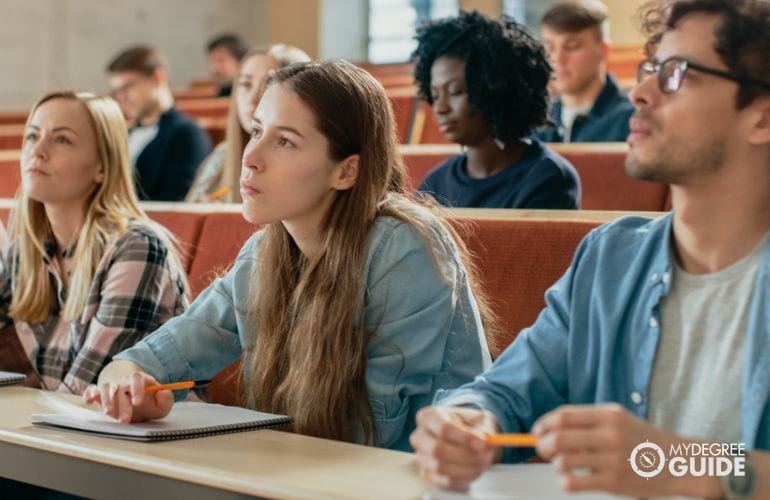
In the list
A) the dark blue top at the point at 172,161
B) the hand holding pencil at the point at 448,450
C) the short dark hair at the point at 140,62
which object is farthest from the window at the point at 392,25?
the hand holding pencil at the point at 448,450

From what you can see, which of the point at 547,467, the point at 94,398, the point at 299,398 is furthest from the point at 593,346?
the point at 94,398

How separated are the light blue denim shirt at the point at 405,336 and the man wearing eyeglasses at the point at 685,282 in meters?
0.29

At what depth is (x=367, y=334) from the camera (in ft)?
5.72

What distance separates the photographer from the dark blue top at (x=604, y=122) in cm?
388

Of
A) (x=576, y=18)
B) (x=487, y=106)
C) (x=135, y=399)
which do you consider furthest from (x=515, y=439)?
(x=576, y=18)

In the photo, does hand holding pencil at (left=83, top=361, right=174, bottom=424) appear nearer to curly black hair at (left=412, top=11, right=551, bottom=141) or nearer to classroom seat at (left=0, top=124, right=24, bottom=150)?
curly black hair at (left=412, top=11, right=551, bottom=141)

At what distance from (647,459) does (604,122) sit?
295 cm

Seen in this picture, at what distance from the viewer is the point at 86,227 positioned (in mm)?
2283

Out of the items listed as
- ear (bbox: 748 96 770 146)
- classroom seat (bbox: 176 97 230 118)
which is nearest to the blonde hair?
ear (bbox: 748 96 770 146)

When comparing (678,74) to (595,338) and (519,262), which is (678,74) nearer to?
(595,338)

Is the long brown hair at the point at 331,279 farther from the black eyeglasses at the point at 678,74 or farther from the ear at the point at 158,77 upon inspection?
the ear at the point at 158,77

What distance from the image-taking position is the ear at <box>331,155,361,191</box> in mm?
1835

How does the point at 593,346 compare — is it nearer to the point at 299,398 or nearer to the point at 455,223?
the point at 299,398

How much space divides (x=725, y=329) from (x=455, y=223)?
82 cm
